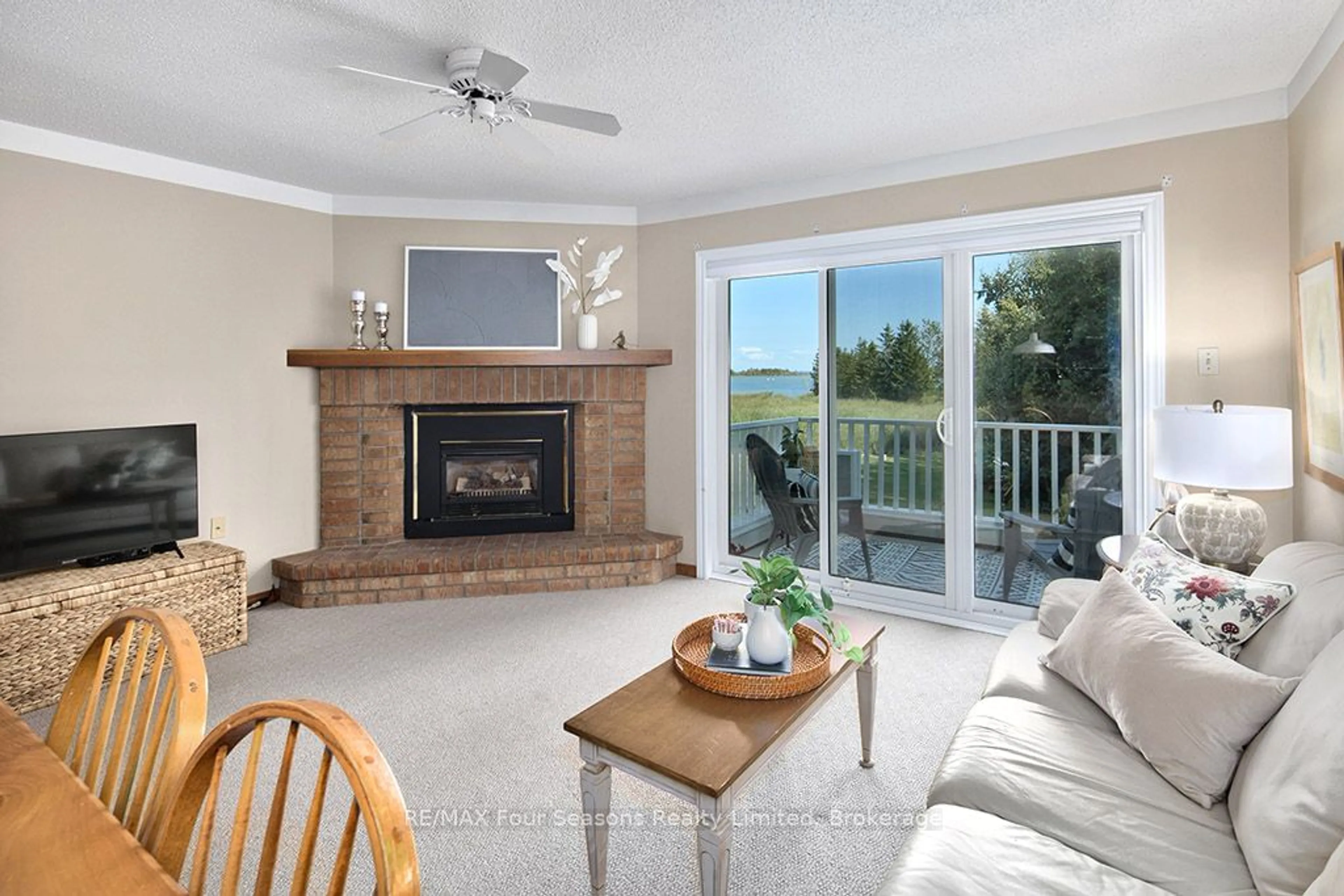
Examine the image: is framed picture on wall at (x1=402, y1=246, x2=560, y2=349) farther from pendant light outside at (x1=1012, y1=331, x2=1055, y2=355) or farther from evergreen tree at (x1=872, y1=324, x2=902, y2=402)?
pendant light outside at (x1=1012, y1=331, x2=1055, y2=355)

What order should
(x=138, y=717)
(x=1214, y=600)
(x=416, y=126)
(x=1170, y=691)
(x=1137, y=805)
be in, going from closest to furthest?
(x=138, y=717)
(x=1137, y=805)
(x=1170, y=691)
(x=1214, y=600)
(x=416, y=126)

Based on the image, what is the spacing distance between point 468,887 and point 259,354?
329 cm

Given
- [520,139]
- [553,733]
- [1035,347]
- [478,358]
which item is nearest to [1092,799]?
[553,733]

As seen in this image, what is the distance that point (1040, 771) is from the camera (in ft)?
5.00

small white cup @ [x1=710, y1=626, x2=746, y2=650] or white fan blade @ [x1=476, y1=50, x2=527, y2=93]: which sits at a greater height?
white fan blade @ [x1=476, y1=50, x2=527, y2=93]

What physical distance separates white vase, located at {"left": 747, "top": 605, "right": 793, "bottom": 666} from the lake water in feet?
7.89

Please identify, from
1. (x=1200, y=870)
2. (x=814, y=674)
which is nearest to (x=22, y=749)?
(x=814, y=674)

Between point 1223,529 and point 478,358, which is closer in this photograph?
point 1223,529

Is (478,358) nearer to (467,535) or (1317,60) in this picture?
(467,535)

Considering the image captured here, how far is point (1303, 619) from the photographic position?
1625mm

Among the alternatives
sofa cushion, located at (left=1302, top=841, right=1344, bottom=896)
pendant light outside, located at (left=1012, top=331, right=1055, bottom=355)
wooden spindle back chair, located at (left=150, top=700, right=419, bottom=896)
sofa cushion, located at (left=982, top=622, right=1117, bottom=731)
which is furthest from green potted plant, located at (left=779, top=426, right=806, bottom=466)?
wooden spindle back chair, located at (left=150, top=700, right=419, bottom=896)

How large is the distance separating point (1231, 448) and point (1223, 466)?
6 centimetres

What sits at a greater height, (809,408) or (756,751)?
(809,408)

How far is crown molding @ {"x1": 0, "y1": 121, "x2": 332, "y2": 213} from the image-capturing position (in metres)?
3.13
